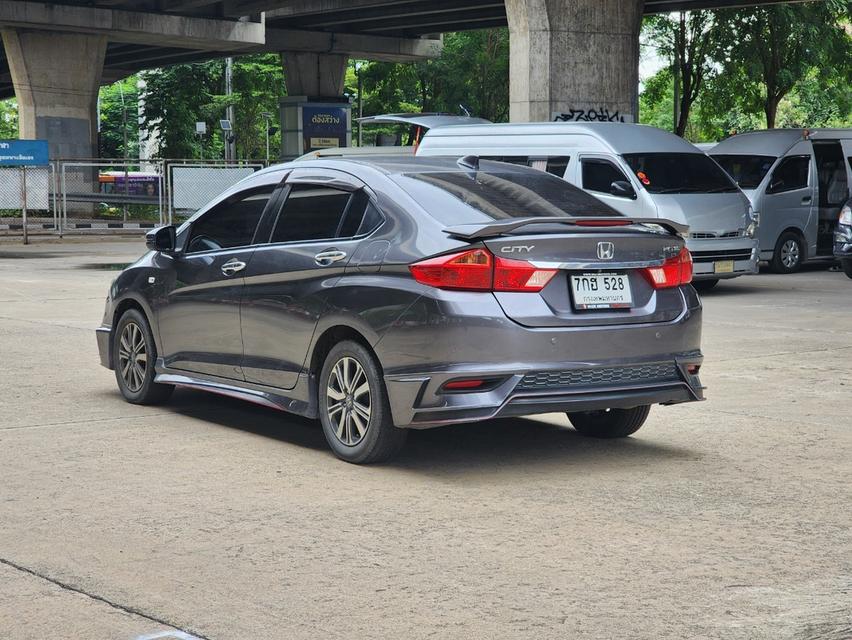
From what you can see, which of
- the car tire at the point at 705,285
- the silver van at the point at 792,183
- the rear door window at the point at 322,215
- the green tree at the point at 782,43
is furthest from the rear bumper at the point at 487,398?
the green tree at the point at 782,43

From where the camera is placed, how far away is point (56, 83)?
151ft

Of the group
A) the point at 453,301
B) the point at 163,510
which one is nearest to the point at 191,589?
the point at 163,510

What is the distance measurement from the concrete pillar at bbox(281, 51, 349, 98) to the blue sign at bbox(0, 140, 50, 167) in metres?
20.2

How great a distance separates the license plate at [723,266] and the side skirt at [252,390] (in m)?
11.3

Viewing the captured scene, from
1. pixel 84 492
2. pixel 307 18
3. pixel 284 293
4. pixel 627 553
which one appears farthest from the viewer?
pixel 307 18

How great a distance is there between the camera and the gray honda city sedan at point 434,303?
6.53m

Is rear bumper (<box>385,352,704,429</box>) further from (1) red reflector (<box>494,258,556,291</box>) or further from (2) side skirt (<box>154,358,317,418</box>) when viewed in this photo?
(2) side skirt (<box>154,358,317,418</box>)

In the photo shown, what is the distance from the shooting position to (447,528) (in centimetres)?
571

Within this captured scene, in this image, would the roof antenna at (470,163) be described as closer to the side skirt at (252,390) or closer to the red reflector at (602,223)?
the red reflector at (602,223)

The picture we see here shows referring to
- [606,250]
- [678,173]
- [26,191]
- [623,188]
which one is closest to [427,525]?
[606,250]

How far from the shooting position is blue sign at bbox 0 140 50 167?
36688 mm

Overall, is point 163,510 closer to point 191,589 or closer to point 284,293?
point 191,589

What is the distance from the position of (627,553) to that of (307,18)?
4787 centimetres

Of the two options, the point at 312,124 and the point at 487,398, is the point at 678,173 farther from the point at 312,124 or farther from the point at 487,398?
the point at 312,124
